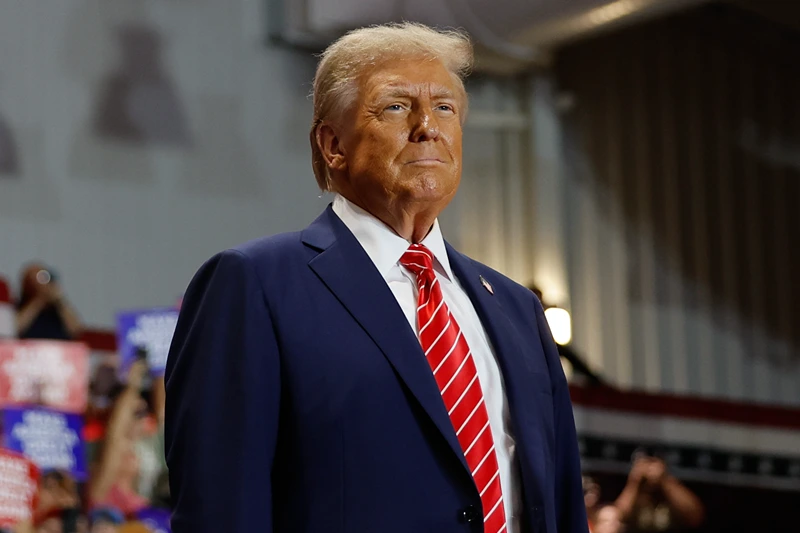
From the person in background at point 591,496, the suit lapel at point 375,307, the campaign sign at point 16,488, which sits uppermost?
the suit lapel at point 375,307

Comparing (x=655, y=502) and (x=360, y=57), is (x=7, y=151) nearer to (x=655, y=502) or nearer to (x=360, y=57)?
(x=655, y=502)

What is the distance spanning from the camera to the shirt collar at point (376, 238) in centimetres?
166

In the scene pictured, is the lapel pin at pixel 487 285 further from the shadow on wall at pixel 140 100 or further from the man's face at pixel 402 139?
the shadow on wall at pixel 140 100

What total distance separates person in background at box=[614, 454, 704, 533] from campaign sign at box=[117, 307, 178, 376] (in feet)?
9.67

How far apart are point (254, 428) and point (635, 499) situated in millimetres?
5913

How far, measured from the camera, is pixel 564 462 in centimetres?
179

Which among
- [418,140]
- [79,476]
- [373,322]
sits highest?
→ [418,140]

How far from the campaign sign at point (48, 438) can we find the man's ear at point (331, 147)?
380cm

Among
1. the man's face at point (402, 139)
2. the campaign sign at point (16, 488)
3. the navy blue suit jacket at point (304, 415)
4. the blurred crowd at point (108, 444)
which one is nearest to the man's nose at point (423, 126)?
the man's face at point (402, 139)

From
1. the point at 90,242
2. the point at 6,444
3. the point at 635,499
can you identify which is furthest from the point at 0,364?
the point at 635,499

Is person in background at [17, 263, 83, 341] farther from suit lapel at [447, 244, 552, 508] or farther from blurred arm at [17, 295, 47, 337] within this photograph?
suit lapel at [447, 244, 552, 508]

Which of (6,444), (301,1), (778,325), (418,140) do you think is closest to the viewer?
(418,140)

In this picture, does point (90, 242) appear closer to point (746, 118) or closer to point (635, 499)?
point (635, 499)

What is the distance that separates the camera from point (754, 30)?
876cm
